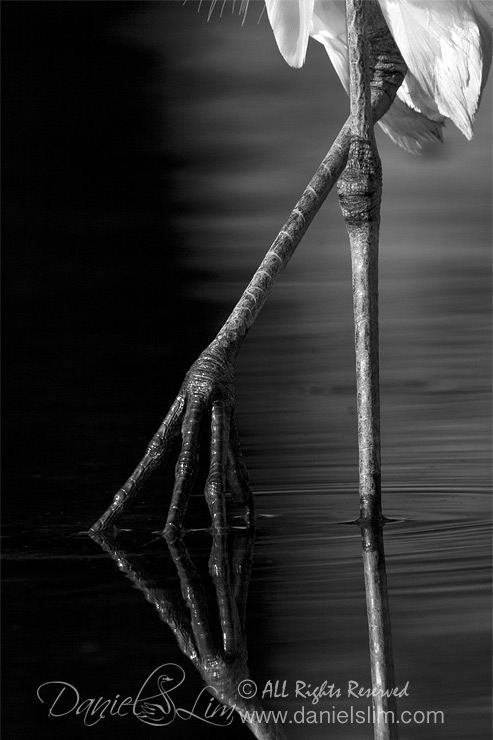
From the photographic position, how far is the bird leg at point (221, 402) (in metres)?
1.60

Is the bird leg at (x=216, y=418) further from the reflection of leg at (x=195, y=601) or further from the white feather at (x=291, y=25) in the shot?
the white feather at (x=291, y=25)

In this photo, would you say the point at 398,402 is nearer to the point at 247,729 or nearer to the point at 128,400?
the point at 128,400

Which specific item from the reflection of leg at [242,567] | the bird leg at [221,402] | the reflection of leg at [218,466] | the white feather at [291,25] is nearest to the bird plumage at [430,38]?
the white feather at [291,25]

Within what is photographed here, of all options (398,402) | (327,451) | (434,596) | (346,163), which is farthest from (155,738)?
(398,402)

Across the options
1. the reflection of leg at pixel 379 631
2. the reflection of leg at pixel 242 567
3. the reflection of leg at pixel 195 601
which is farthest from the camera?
the reflection of leg at pixel 242 567

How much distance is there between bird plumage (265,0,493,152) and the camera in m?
1.89

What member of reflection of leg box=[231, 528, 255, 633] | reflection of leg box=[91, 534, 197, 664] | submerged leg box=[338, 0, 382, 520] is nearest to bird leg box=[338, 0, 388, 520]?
submerged leg box=[338, 0, 382, 520]

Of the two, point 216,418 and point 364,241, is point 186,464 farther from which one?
point 364,241

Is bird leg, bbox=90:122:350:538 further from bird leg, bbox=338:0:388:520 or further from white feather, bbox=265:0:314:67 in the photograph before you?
white feather, bbox=265:0:314:67

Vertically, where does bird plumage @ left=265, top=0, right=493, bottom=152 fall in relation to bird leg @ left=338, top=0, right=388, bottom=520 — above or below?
above

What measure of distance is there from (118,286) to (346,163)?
2790 millimetres

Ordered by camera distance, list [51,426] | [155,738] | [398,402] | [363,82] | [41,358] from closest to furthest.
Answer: [155,738], [363,82], [51,426], [398,402], [41,358]

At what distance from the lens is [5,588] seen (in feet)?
4.78

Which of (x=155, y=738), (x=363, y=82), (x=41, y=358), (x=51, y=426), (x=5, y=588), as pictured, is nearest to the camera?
(x=155, y=738)
